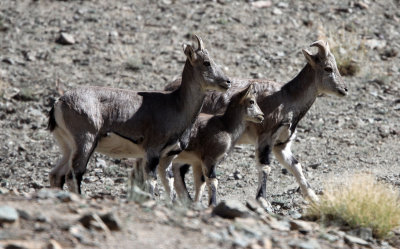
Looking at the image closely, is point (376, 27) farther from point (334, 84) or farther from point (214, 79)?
point (214, 79)

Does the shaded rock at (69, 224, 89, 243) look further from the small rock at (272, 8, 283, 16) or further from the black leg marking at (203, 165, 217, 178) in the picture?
the small rock at (272, 8, 283, 16)

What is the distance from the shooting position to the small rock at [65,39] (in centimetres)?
2155

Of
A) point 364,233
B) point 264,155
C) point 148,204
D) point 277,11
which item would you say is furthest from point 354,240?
point 277,11

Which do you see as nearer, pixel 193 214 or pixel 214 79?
pixel 193 214

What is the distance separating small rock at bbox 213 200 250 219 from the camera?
407 inches

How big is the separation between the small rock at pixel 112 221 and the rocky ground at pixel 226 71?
0.43 metres

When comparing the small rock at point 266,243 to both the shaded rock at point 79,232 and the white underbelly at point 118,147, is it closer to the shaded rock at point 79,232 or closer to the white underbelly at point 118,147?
the shaded rock at point 79,232

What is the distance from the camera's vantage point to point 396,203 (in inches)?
470

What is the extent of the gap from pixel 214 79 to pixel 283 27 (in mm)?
9751

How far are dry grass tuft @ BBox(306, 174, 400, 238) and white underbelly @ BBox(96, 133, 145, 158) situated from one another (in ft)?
9.77

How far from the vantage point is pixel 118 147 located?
43.2 ft

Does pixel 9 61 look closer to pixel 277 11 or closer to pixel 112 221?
pixel 277 11

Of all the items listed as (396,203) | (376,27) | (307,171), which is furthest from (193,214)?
(376,27)

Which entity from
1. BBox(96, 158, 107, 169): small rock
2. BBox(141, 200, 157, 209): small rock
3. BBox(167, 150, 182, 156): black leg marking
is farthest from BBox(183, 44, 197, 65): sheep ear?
BBox(141, 200, 157, 209): small rock
